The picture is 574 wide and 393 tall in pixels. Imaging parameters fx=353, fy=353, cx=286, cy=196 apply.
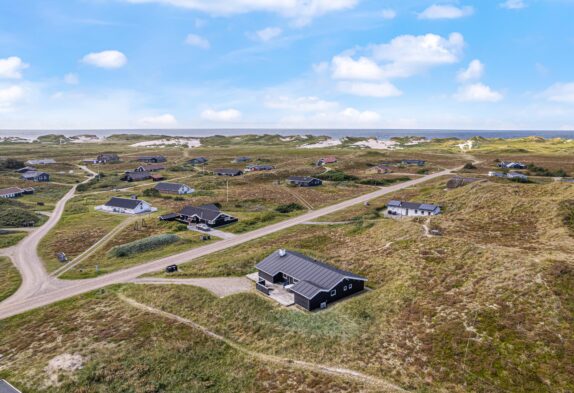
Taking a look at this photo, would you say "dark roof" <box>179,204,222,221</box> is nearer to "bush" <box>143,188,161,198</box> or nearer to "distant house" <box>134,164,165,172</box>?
"bush" <box>143,188,161,198</box>

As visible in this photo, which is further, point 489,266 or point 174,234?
point 174,234

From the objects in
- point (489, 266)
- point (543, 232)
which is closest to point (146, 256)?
point (489, 266)

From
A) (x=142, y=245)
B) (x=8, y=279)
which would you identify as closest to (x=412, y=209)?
(x=142, y=245)

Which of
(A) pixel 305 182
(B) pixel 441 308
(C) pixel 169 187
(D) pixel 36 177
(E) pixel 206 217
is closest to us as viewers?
(B) pixel 441 308

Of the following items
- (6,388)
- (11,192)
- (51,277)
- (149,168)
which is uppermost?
(149,168)

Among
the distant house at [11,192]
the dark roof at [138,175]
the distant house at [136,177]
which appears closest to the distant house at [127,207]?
the distant house at [11,192]

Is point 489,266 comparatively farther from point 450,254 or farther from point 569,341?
point 569,341

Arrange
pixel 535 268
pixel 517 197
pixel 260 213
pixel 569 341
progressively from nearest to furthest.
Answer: pixel 569 341
pixel 535 268
pixel 517 197
pixel 260 213

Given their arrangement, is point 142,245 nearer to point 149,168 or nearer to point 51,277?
point 51,277
